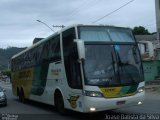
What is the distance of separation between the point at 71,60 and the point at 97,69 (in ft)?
4.31

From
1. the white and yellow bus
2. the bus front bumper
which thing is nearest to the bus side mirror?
the white and yellow bus

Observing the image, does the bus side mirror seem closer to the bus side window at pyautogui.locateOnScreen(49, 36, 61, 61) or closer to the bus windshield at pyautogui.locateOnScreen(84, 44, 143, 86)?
the bus windshield at pyautogui.locateOnScreen(84, 44, 143, 86)

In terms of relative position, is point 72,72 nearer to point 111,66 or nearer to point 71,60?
point 71,60

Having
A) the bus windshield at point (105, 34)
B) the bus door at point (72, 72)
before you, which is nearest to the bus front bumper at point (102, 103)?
the bus door at point (72, 72)

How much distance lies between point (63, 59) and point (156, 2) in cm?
3580

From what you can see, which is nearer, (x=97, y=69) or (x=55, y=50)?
(x=97, y=69)

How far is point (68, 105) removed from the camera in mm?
14852

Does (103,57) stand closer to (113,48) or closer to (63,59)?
(113,48)

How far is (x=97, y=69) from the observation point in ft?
43.5

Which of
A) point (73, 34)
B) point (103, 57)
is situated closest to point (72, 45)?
point (73, 34)

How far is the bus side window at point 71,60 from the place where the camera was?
13.6 m

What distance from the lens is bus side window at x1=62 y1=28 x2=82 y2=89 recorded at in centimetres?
1365

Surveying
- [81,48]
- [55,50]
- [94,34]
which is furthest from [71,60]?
[55,50]

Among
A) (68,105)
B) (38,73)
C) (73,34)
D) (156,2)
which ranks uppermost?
(156,2)
